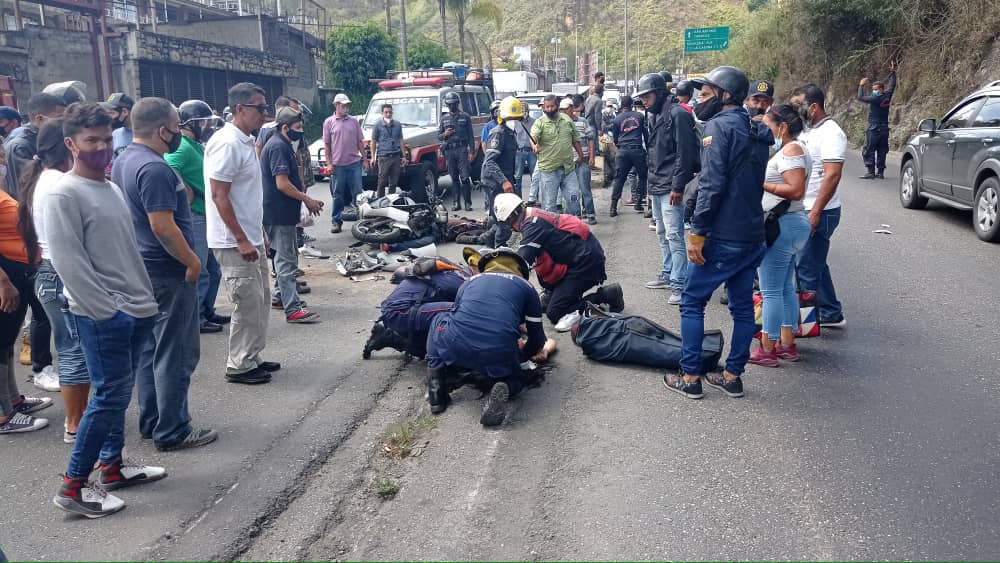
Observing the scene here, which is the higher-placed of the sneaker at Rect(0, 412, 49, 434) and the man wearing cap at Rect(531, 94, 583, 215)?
the man wearing cap at Rect(531, 94, 583, 215)

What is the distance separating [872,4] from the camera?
78.6 feet

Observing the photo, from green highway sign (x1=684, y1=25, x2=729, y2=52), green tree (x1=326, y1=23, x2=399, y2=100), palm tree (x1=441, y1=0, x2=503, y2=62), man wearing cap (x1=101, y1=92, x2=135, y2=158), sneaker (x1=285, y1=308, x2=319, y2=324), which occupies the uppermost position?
palm tree (x1=441, y1=0, x2=503, y2=62)

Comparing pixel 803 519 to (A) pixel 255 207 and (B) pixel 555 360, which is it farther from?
(A) pixel 255 207

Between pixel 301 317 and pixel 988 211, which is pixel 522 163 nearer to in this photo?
pixel 301 317

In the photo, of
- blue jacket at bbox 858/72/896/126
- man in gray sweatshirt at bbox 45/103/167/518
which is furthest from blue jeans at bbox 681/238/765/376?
blue jacket at bbox 858/72/896/126

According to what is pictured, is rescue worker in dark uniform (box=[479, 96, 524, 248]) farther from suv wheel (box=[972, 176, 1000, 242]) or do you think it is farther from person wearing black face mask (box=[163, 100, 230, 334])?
suv wheel (box=[972, 176, 1000, 242])

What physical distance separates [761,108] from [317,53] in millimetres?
35142

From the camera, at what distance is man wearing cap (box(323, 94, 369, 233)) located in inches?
438

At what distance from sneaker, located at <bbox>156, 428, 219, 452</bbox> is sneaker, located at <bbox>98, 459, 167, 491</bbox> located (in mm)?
340

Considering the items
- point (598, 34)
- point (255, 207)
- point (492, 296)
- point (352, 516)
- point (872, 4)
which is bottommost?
point (352, 516)

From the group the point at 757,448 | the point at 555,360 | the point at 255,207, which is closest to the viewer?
the point at 757,448

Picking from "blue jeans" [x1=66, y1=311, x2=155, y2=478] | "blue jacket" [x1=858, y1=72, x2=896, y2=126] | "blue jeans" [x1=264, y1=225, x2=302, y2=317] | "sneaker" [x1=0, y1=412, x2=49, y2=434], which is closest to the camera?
"blue jeans" [x1=66, y1=311, x2=155, y2=478]

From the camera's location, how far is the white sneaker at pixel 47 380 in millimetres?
5531

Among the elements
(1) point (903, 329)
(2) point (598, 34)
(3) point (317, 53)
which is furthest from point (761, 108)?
(2) point (598, 34)
